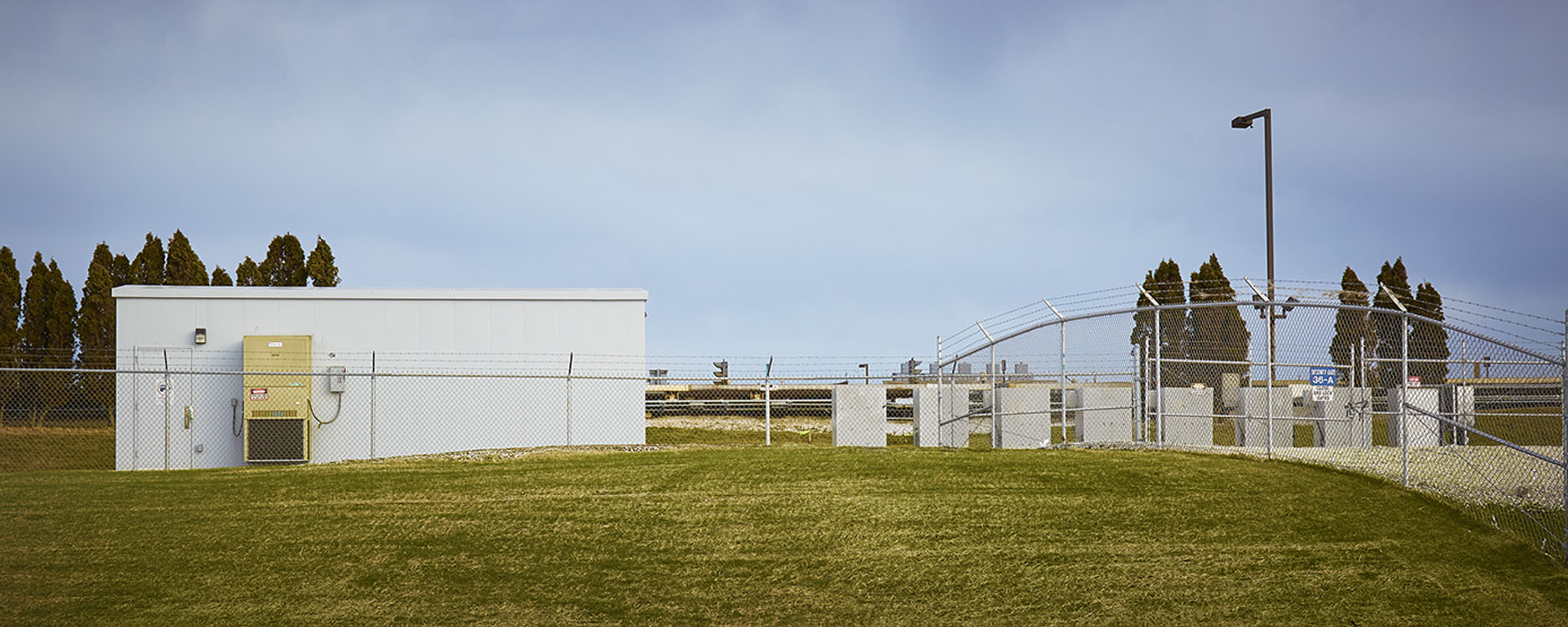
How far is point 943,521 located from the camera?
9.09 metres

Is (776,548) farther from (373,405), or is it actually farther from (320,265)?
(320,265)

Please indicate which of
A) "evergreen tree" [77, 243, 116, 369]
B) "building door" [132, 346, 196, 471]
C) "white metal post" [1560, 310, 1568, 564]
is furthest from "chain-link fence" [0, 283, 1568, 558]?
"evergreen tree" [77, 243, 116, 369]

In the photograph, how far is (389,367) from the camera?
16.7 m

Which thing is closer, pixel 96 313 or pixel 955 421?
pixel 955 421

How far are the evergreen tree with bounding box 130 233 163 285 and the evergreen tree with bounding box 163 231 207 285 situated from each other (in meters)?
0.37

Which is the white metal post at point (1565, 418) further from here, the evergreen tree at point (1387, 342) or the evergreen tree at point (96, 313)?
the evergreen tree at point (96, 313)

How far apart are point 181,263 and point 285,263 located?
105 inches

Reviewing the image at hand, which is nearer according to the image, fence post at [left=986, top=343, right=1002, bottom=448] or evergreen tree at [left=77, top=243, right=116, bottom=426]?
fence post at [left=986, top=343, right=1002, bottom=448]

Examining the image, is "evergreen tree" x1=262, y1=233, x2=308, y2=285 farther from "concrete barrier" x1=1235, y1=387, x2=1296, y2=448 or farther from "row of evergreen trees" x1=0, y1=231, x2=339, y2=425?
"concrete barrier" x1=1235, y1=387, x2=1296, y2=448

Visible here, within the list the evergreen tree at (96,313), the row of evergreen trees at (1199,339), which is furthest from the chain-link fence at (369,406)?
the evergreen tree at (96,313)

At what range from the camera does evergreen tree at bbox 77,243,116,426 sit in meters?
25.8

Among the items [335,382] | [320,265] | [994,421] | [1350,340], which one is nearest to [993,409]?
[994,421]

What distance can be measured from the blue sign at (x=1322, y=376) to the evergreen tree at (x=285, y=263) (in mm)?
27082

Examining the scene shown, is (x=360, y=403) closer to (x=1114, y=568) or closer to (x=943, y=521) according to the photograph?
(x=943, y=521)
